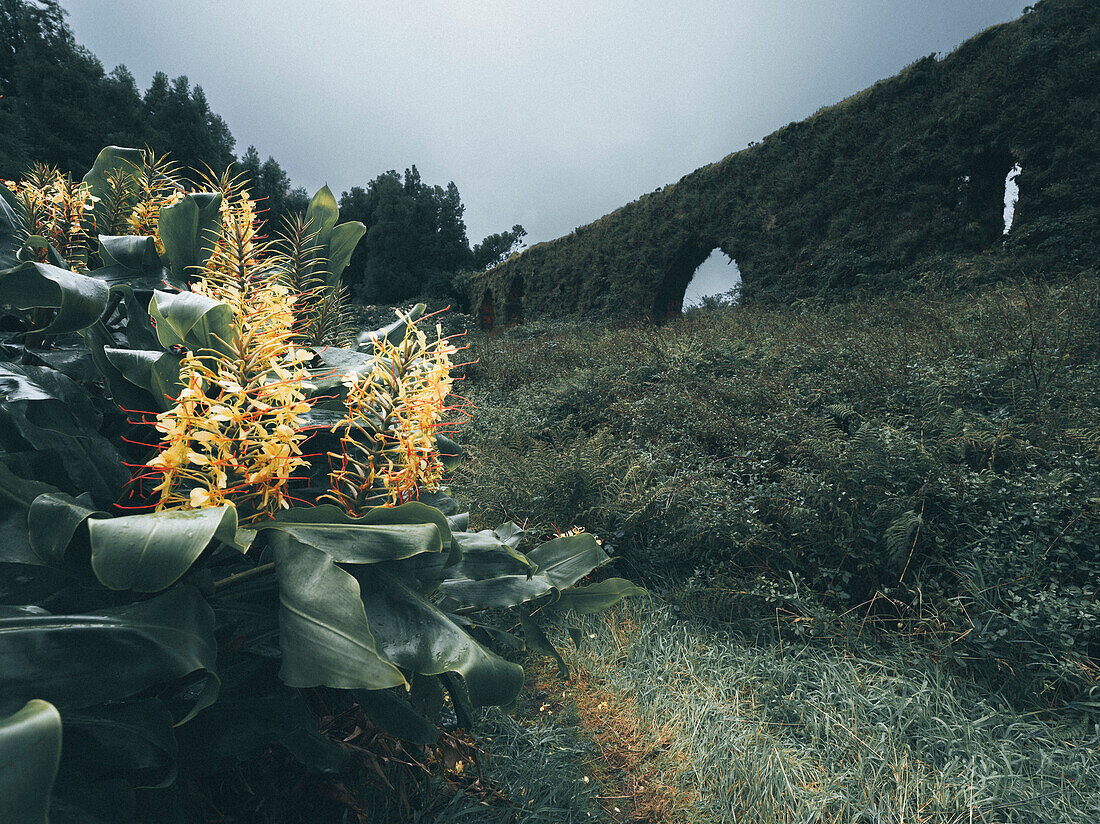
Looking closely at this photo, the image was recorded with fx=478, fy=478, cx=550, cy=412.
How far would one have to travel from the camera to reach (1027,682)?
1872 mm

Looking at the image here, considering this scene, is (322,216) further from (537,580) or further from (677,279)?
(677,279)

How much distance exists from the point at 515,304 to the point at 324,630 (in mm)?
18045

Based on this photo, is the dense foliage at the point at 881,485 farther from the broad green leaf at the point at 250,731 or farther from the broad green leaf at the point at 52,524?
the broad green leaf at the point at 52,524

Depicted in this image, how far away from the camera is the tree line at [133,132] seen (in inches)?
639

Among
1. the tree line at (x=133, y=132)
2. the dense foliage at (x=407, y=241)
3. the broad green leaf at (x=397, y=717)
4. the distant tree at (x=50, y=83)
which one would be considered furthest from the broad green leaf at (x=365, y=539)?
the dense foliage at (x=407, y=241)

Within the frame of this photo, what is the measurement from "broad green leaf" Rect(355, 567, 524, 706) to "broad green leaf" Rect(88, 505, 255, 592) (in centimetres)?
32

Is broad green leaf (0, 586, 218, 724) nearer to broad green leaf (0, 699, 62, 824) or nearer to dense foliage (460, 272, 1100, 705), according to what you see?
broad green leaf (0, 699, 62, 824)

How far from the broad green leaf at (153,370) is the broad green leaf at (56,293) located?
70 millimetres

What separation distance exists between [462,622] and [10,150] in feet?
59.7

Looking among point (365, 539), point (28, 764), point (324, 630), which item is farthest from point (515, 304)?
point (28, 764)

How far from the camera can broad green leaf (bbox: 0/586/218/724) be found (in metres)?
0.66

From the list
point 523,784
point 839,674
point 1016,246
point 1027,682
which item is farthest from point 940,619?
point 1016,246

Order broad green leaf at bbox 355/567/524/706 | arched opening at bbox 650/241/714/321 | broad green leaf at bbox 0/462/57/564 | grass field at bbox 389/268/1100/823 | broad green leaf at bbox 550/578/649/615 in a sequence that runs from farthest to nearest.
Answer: arched opening at bbox 650/241/714/321
grass field at bbox 389/268/1100/823
broad green leaf at bbox 550/578/649/615
broad green leaf at bbox 355/567/524/706
broad green leaf at bbox 0/462/57/564

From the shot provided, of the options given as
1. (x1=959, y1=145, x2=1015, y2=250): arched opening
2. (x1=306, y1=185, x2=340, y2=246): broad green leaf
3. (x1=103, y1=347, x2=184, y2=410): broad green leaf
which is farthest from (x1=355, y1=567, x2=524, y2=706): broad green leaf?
(x1=959, y1=145, x2=1015, y2=250): arched opening
